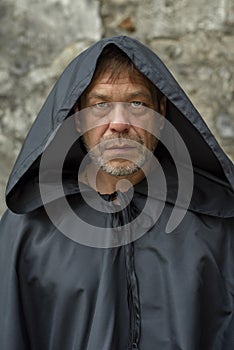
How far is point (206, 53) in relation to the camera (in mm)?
3697

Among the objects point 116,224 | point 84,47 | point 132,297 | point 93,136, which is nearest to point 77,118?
point 93,136

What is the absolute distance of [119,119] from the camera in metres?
2.50

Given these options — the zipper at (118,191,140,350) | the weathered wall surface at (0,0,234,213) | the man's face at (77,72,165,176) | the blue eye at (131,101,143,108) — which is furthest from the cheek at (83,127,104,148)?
the weathered wall surface at (0,0,234,213)

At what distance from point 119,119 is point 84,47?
1.29 metres

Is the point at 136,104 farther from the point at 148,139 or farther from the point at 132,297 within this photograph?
the point at 132,297

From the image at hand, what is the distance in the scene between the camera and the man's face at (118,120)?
99.4 inches

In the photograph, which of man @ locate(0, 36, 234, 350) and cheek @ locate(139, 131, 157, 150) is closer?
man @ locate(0, 36, 234, 350)

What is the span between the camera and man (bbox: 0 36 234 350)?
246 cm

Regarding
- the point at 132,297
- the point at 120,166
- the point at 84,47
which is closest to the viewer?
the point at 132,297

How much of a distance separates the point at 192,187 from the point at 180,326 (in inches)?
18.4

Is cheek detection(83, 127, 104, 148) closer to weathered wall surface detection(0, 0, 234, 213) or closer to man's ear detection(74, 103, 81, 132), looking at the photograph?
man's ear detection(74, 103, 81, 132)

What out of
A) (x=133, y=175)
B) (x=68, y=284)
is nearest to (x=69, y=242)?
(x=68, y=284)

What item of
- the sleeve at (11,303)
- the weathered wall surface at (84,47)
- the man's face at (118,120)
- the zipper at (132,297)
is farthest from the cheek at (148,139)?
the weathered wall surface at (84,47)

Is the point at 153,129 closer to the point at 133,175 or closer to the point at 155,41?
the point at 133,175
